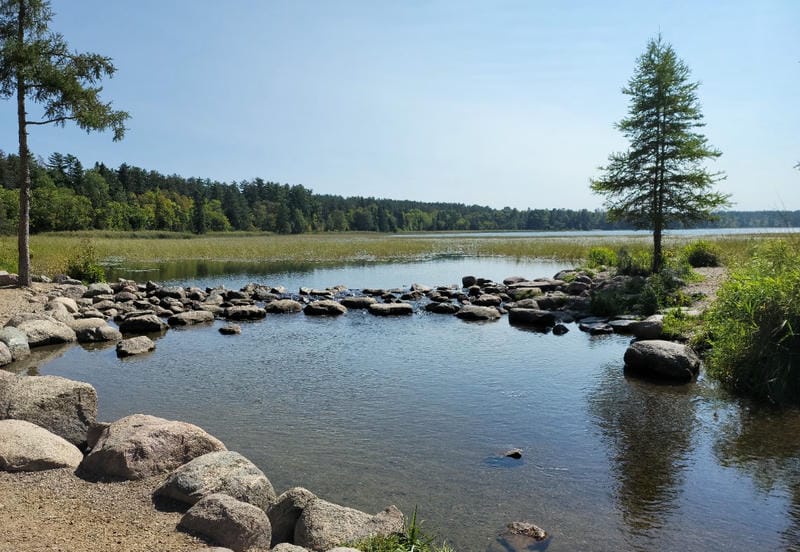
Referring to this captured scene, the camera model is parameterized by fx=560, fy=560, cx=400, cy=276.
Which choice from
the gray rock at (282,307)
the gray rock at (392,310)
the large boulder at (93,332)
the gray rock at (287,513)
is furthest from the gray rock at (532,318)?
the gray rock at (287,513)

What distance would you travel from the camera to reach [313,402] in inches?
443

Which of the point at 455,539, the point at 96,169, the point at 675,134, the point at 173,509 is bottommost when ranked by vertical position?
the point at 455,539

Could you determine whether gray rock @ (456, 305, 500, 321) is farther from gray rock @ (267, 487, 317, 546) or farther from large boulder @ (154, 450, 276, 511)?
gray rock @ (267, 487, 317, 546)

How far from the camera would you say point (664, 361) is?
12805mm

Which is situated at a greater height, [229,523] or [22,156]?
[22,156]

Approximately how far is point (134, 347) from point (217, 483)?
1097cm

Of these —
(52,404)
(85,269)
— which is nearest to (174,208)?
(85,269)

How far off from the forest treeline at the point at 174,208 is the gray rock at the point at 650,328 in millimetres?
46308

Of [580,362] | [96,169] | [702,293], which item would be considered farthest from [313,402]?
[96,169]

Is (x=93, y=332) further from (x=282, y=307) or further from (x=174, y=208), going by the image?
(x=174, y=208)

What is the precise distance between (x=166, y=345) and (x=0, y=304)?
7119 mm

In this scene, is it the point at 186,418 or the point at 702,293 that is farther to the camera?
the point at 702,293

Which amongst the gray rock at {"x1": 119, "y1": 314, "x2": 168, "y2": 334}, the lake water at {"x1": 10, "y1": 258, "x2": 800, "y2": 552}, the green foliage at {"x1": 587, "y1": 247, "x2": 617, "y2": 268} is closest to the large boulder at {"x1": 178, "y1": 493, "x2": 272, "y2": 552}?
the lake water at {"x1": 10, "y1": 258, "x2": 800, "y2": 552}

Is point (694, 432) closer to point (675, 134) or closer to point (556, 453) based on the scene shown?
point (556, 453)
